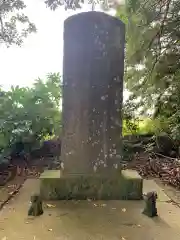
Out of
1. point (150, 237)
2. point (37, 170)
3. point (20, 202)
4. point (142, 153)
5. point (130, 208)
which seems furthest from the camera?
point (142, 153)

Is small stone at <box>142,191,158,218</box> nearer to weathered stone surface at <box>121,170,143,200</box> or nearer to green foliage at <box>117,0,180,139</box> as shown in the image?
weathered stone surface at <box>121,170,143,200</box>

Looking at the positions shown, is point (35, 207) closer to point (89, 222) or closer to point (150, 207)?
point (89, 222)

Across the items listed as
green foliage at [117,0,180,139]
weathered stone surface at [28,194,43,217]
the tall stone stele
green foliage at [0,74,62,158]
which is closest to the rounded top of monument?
the tall stone stele

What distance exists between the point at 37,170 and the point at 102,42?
115 inches

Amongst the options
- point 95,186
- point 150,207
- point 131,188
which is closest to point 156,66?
point 131,188

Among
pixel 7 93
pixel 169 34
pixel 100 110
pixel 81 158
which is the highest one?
pixel 169 34

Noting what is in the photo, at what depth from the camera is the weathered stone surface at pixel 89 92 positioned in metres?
3.50

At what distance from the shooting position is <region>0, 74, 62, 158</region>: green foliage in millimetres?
5504

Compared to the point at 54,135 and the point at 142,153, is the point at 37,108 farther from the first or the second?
the point at 142,153

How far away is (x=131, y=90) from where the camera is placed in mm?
6480

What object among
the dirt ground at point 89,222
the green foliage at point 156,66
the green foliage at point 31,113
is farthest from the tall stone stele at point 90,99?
the green foliage at point 31,113

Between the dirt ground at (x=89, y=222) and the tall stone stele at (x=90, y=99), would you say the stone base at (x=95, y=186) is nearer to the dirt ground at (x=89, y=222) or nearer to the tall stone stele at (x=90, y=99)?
the tall stone stele at (x=90, y=99)

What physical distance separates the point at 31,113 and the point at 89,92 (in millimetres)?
2599

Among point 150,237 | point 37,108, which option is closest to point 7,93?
point 37,108
